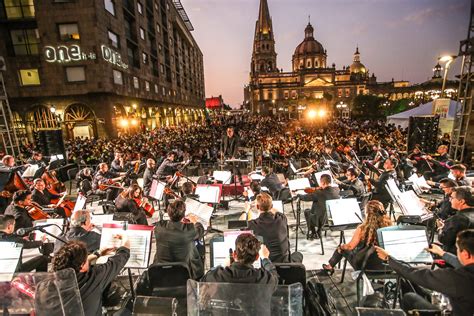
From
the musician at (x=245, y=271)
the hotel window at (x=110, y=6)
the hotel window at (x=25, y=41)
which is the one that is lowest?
the musician at (x=245, y=271)

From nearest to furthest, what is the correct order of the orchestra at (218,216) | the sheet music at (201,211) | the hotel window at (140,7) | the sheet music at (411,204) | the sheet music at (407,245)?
the orchestra at (218,216)
the sheet music at (407,245)
the sheet music at (411,204)
the sheet music at (201,211)
the hotel window at (140,7)

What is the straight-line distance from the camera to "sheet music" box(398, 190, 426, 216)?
473 cm

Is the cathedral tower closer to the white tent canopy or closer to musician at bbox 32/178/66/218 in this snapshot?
the white tent canopy

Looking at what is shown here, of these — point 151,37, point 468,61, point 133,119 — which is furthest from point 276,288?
point 151,37

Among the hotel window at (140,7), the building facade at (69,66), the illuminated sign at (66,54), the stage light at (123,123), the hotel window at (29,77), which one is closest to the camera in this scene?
the building facade at (69,66)

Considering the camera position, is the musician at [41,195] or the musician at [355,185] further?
the musician at [41,195]

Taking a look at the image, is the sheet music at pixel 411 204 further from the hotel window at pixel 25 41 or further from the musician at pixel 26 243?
the hotel window at pixel 25 41

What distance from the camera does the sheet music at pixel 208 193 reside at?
6.09 metres

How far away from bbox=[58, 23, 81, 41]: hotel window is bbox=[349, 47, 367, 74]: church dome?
395 feet

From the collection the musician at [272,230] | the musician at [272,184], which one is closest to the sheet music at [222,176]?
the musician at [272,184]

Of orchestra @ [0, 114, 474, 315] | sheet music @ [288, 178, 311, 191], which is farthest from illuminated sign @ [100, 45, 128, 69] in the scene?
sheet music @ [288, 178, 311, 191]

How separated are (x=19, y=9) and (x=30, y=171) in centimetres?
2198

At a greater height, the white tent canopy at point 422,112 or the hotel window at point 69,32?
the hotel window at point 69,32

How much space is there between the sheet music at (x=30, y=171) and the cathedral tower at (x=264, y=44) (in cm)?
10737
